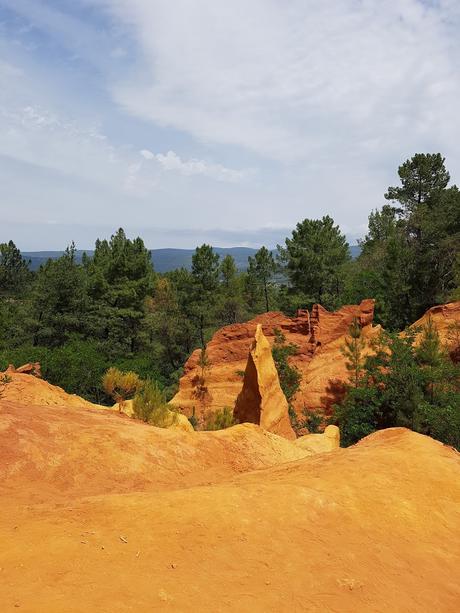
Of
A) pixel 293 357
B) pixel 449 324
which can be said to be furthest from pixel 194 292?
pixel 449 324

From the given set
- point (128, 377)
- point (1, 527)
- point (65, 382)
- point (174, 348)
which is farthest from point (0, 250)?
point (1, 527)

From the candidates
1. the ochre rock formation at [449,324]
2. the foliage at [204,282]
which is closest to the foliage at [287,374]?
the ochre rock formation at [449,324]

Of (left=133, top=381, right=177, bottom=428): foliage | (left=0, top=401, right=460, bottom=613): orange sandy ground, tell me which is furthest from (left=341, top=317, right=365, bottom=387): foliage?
(left=0, top=401, right=460, bottom=613): orange sandy ground

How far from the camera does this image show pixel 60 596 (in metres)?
3.62

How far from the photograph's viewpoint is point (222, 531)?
5.11 meters

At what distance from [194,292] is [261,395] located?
983 inches

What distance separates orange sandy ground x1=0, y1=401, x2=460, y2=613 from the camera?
13.0 ft

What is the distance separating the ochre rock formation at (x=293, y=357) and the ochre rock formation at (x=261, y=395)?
7704mm

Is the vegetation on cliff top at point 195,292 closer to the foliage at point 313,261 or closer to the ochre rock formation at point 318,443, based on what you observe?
the foliage at point 313,261

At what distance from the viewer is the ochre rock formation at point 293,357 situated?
26508 mm

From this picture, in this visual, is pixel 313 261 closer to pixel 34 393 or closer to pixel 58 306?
pixel 58 306

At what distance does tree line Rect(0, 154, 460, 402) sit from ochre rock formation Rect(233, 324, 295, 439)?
49.6 feet

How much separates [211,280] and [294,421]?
68.5 ft

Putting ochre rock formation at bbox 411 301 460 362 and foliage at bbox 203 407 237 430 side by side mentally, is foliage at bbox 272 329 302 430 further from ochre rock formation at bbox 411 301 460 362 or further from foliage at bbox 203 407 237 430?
ochre rock formation at bbox 411 301 460 362
